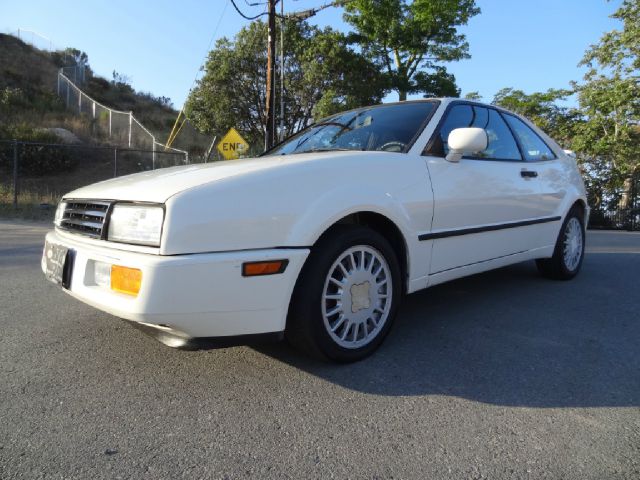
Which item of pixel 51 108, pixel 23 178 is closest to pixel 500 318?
pixel 23 178

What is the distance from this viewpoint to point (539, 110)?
1008 inches

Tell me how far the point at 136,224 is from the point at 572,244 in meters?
4.07

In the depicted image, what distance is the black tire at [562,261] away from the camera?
4.34 meters

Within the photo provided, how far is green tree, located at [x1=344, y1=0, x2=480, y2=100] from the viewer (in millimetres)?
26703

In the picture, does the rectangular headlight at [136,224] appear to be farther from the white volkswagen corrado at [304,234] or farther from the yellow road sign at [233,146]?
the yellow road sign at [233,146]

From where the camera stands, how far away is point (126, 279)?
2.01 metres

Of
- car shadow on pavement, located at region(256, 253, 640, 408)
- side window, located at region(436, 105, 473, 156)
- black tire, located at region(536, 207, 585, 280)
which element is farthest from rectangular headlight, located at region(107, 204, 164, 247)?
black tire, located at region(536, 207, 585, 280)

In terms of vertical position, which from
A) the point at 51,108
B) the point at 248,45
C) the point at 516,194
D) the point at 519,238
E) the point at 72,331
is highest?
the point at 248,45

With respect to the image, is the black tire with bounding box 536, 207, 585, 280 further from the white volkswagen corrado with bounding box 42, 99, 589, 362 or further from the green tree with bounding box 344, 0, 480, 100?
the green tree with bounding box 344, 0, 480, 100

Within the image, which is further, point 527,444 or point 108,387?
point 108,387

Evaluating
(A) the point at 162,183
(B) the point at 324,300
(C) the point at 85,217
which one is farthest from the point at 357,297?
(C) the point at 85,217

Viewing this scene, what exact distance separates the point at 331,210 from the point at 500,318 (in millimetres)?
1744

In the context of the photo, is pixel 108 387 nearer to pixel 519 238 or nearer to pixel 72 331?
pixel 72 331

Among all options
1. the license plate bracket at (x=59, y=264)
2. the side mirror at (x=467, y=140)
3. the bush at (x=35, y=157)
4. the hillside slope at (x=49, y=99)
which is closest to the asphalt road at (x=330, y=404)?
the license plate bracket at (x=59, y=264)
